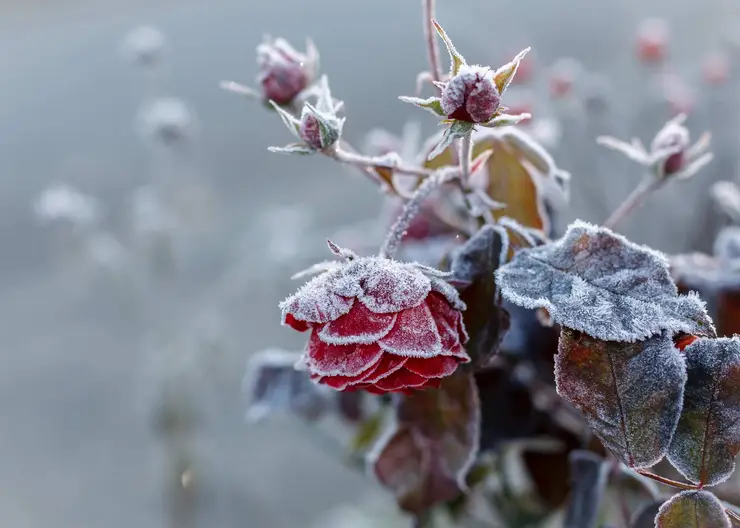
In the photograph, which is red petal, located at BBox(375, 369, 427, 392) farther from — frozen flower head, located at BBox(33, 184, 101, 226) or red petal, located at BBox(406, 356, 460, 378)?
frozen flower head, located at BBox(33, 184, 101, 226)

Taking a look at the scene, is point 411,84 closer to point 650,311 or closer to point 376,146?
point 376,146

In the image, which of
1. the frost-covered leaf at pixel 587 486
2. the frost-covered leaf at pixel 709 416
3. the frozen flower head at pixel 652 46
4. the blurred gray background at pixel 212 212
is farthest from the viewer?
the blurred gray background at pixel 212 212

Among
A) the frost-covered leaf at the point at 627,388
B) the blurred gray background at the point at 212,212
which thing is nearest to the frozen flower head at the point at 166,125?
the blurred gray background at the point at 212,212

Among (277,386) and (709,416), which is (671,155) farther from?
(277,386)

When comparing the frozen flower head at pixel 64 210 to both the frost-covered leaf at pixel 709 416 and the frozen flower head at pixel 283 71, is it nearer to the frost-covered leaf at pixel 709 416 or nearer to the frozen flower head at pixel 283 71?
the frozen flower head at pixel 283 71

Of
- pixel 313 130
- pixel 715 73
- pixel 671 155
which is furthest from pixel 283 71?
pixel 715 73

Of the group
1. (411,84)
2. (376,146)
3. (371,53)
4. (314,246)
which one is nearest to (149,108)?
(314,246)
